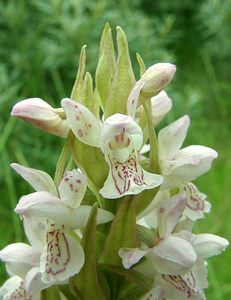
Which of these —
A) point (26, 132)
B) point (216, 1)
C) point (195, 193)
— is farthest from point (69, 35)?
point (195, 193)

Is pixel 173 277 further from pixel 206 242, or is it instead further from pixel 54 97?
pixel 54 97

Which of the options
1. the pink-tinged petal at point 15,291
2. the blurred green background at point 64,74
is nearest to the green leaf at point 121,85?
the pink-tinged petal at point 15,291

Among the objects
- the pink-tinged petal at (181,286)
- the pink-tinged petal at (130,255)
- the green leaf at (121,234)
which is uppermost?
the green leaf at (121,234)

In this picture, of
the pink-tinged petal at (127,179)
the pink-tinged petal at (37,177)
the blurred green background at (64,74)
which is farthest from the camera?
the blurred green background at (64,74)

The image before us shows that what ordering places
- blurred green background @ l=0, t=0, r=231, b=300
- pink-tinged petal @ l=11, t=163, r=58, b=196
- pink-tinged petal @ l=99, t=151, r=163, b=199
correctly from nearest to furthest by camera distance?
1. pink-tinged petal @ l=99, t=151, r=163, b=199
2. pink-tinged petal @ l=11, t=163, r=58, b=196
3. blurred green background @ l=0, t=0, r=231, b=300

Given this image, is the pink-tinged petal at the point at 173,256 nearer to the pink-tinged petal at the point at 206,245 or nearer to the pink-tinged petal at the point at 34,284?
the pink-tinged petal at the point at 206,245

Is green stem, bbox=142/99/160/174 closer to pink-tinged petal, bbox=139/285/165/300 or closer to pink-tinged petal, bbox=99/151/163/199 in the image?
pink-tinged petal, bbox=99/151/163/199

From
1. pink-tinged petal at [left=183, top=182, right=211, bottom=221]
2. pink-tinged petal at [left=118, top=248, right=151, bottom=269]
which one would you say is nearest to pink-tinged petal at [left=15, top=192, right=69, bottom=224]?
pink-tinged petal at [left=118, top=248, right=151, bottom=269]
